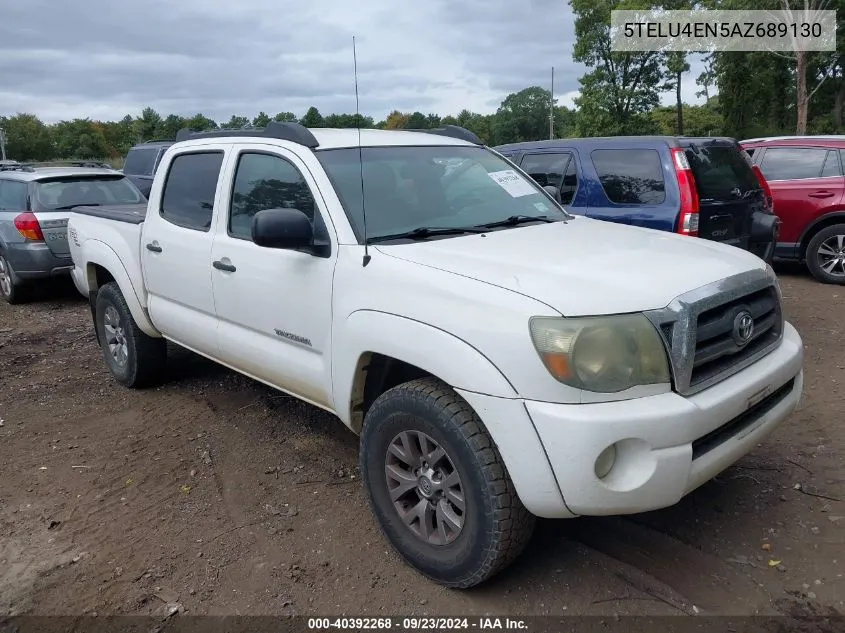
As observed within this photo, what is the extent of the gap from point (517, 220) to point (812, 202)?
641 centimetres

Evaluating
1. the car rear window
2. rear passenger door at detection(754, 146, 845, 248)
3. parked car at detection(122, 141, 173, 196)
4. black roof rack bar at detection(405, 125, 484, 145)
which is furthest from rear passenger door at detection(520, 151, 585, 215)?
parked car at detection(122, 141, 173, 196)

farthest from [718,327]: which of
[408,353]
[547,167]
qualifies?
[547,167]

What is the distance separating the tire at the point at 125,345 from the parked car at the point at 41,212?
11.9ft

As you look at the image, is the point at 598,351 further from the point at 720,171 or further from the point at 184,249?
the point at 720,171

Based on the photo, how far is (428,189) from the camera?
3.60 metres

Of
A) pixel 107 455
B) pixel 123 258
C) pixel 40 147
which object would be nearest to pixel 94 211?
pixel 123 258

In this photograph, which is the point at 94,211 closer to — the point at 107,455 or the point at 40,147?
the point at 107,455

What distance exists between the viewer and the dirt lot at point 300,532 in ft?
9.09

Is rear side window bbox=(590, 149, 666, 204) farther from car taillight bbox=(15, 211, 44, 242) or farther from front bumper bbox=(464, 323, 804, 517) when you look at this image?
car taillight bbox=(15, 211, 44, 242)

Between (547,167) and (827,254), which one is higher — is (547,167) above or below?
above

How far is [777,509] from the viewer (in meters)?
3.29

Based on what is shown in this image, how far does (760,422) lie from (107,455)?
3.66 meters

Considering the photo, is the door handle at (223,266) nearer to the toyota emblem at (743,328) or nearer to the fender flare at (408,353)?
the fender flare at (408,353)

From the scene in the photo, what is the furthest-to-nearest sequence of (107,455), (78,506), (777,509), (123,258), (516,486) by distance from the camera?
(123,258) → (107,455) → (78,506) → (777,509) → (516,486)
